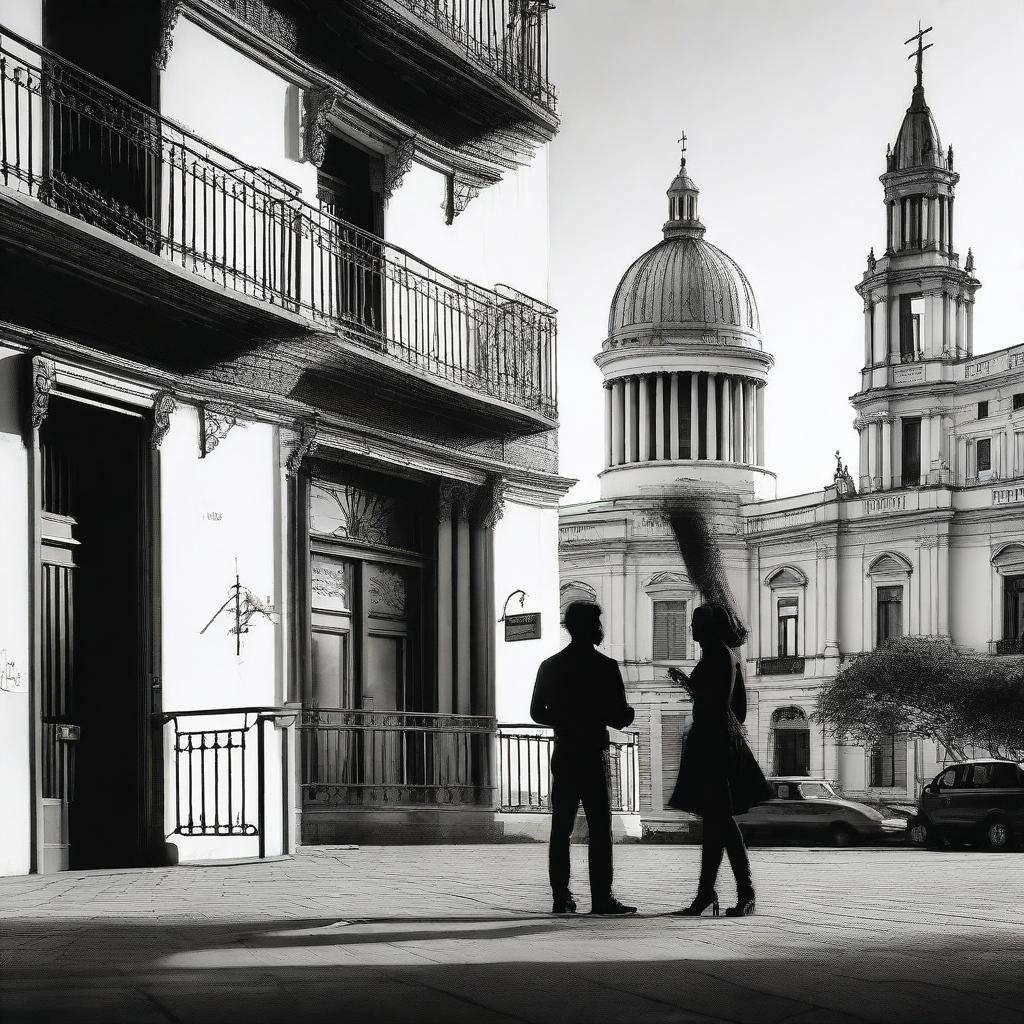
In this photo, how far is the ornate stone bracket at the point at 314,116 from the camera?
54.6 ft

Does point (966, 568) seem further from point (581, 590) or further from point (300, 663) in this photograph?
point (300, 663)

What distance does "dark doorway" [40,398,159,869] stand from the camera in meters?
13.8

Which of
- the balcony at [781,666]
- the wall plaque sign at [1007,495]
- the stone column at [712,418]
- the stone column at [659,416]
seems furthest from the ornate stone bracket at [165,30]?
the stone column at [659,416]

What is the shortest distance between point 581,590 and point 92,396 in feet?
193

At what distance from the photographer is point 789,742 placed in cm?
6744

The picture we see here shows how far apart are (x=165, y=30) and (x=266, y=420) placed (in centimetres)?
341

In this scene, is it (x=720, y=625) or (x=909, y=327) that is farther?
(x=909, y=327)

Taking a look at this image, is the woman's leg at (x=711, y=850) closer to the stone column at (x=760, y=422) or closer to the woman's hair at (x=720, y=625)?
the woman's hair at (x=720, y=625)

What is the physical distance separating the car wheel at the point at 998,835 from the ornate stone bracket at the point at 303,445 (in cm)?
1835

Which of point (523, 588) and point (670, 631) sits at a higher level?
point (523, 588)

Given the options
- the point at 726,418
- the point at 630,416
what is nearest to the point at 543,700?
the point at 726,418

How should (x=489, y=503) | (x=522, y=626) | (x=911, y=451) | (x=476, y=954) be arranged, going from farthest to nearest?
(x=911, y=451)
(x=489, y=503)
(x=522, y=626)
(x=476, y=954)

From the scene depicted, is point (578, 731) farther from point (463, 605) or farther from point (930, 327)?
point (930, 327)

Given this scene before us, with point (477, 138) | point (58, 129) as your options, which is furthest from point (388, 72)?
point (58, 129)
